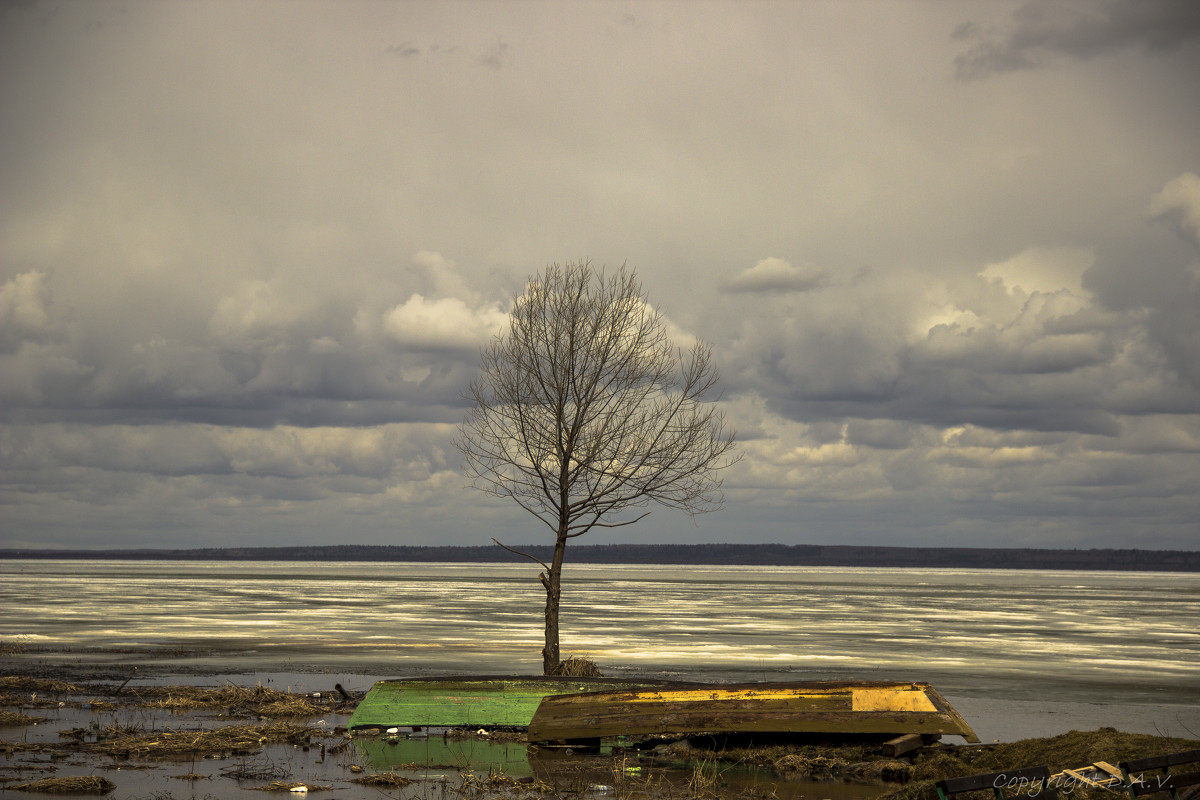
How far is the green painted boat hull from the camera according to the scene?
1702 cm

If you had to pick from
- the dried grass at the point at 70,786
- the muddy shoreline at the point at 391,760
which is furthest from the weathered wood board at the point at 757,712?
the dried grass at the point at 70,786

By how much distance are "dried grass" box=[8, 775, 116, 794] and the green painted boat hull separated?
16.1 ft

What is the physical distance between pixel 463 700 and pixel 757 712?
4.98 metres

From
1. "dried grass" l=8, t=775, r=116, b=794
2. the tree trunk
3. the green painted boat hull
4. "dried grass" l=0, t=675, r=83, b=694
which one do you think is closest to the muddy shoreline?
"dried grass" l=8, t=775, r=116, b=794

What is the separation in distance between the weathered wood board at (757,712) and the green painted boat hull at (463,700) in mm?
898

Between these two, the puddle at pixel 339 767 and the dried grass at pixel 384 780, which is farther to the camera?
the dried grass at pixel 384 780

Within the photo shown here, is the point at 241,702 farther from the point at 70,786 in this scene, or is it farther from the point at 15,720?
the point at 70,786

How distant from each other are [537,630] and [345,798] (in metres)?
29.3

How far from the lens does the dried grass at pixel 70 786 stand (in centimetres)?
1214

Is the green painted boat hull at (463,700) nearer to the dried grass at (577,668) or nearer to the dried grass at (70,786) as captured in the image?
the dried grass at (577,668)

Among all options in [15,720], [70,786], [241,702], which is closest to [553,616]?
[241,702]

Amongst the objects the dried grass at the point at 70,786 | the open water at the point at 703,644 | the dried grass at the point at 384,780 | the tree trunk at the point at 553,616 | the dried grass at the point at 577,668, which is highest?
the tree trunk at the point at 553,616

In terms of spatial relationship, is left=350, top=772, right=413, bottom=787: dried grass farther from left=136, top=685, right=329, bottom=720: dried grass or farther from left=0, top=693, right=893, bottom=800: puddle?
left=136, top=685, right=329, bottom=720: dried grass

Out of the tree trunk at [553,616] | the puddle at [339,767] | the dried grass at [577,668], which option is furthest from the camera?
the tree trunk at [553,616]
